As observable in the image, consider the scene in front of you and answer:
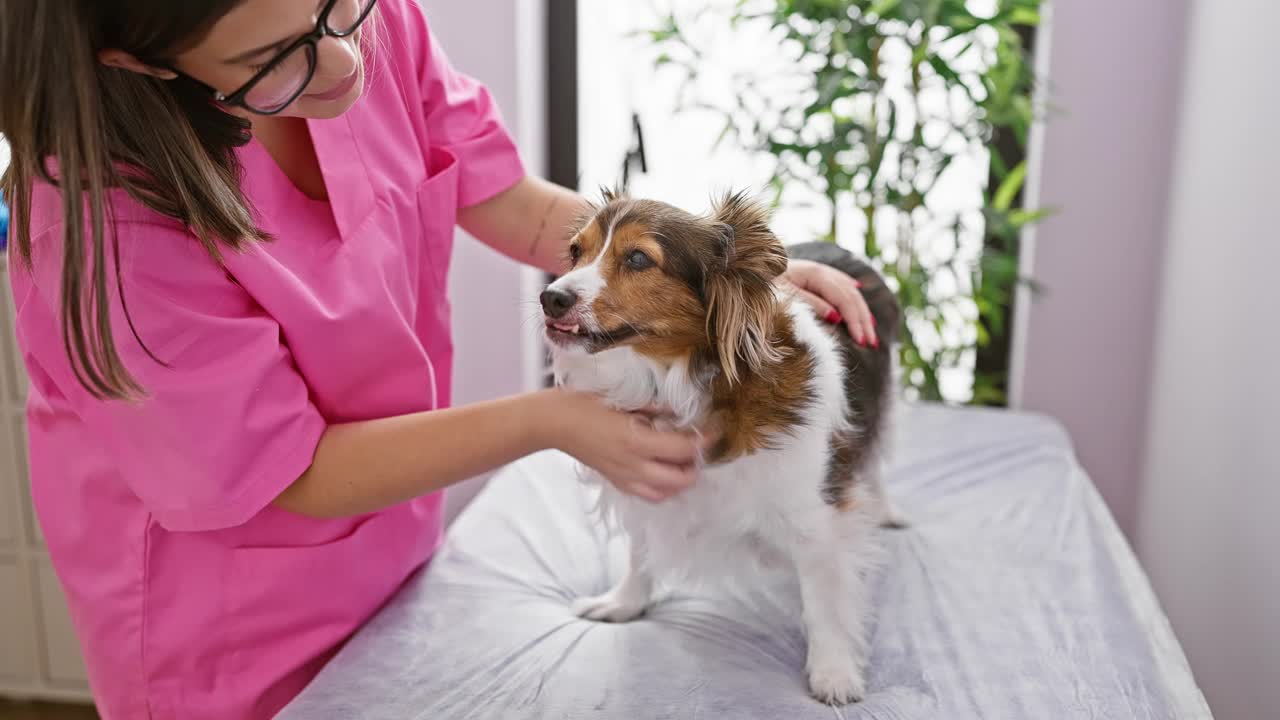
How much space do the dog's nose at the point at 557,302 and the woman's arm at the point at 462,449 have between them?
0.31 ft

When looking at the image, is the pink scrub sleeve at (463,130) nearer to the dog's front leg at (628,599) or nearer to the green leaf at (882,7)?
the dog's front leg at (628,599)

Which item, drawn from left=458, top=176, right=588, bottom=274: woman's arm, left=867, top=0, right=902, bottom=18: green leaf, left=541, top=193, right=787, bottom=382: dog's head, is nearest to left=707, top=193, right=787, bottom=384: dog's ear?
left=541, top=193, right=787, bottom=382: dog's head


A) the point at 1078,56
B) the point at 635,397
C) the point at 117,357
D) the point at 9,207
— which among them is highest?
the point at 1078,56

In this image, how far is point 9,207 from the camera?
0.94 m

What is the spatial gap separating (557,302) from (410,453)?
0.76 ft

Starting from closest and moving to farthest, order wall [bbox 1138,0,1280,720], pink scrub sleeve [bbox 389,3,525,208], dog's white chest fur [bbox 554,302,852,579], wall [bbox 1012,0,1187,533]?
dog's white chest fur [bbox 554,302,852,579], pink scrub sleeve [bbox 389,3,525,208], wall [bbox 1138,0,1280,720], wall [bbox 1012,0,1187,533]

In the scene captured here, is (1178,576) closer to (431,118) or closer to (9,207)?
(431,118)

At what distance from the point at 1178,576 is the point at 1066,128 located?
3.60 feet

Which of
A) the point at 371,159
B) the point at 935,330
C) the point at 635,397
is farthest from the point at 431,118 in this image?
the point at 935,330

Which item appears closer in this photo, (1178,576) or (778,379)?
(778,379)

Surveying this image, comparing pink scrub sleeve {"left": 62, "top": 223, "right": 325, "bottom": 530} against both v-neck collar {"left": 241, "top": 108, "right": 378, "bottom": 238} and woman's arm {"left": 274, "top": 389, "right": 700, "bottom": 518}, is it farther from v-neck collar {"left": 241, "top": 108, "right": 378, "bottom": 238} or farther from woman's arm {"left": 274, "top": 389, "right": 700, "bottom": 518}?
v-neck collar {"left": 241, "top": 108, "right": 378, "bottom": 238}

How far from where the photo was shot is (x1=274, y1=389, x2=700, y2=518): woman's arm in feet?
3.54

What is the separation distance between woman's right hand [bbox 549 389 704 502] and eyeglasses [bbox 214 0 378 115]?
0.42 meters

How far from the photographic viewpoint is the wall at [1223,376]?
1619mm
